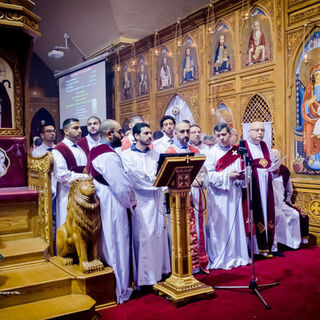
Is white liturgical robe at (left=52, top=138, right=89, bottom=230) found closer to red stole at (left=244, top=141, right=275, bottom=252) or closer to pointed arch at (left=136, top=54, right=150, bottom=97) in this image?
red stole at (left=244, top=141, right=275, bottom=252)

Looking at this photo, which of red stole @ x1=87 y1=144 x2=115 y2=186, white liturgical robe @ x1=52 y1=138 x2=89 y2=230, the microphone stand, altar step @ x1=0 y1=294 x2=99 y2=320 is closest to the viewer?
altar step @ x1=0 y1=294 x2=99 y2=320

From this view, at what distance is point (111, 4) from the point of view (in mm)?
11133

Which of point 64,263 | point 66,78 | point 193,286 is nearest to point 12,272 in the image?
point 64,263

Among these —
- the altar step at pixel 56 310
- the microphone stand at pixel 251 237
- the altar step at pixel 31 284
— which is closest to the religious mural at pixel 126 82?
the microphone stand at pixel 251 237

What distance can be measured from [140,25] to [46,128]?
6.34 metres

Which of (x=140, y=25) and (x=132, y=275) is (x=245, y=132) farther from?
(x=140, y=25)

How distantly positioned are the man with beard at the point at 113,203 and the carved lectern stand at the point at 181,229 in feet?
1.11

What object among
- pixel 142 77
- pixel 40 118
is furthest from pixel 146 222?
pixel 40 118

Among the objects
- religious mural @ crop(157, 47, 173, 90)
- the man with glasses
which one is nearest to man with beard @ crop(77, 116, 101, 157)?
the man with glasses

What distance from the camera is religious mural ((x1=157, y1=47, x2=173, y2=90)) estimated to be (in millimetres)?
10375

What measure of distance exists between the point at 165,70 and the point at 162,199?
6768 millimetres

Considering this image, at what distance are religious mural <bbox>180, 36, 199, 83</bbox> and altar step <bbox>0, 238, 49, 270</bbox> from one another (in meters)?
6.32

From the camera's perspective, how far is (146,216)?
13.7ft

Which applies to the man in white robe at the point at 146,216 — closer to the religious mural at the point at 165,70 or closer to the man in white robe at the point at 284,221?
the man in white robe at the point at 284,221
